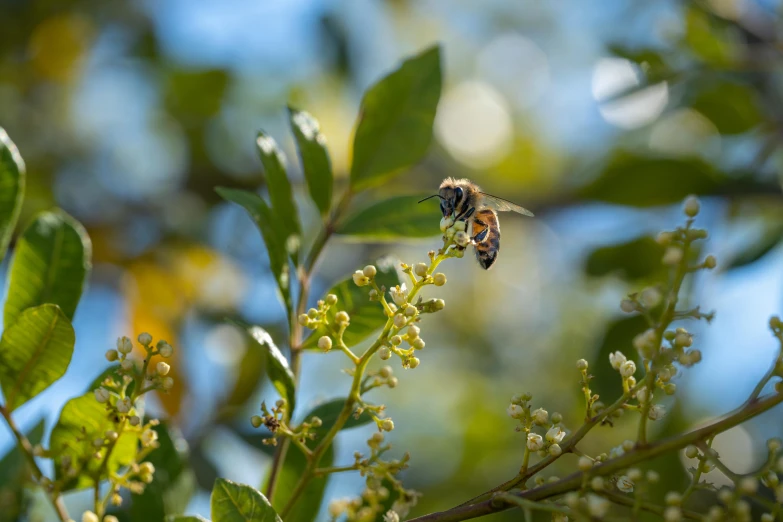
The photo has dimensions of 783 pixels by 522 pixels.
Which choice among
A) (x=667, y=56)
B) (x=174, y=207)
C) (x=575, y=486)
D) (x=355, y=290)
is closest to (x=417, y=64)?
(x=355, y=290)

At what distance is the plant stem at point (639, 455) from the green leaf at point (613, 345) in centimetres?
122

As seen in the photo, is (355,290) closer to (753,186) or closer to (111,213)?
(753,186)

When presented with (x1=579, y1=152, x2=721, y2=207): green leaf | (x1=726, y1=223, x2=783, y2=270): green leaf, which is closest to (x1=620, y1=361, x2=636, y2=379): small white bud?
(x1=726, y1=223, x2=783, y2=270): green leaf

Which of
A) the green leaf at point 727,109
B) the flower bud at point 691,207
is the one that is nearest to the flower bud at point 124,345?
the flower bud at point 691,207

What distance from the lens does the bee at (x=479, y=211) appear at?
2170 mm

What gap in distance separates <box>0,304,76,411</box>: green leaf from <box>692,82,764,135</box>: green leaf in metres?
2.54

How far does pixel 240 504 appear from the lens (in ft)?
4.22

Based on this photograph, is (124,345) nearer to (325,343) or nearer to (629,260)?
(325,343)

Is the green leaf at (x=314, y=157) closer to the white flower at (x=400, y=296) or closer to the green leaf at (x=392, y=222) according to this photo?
the green leaf at (x=392, y=222)

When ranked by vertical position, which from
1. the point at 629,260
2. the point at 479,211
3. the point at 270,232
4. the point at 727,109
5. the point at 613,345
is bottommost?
the point at 270,232

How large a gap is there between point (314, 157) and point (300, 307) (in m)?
0.36

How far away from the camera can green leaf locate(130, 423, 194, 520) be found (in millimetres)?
1653

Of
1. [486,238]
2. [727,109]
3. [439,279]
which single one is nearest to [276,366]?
[439,279]

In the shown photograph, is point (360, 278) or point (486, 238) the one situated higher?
point (486, 238)
